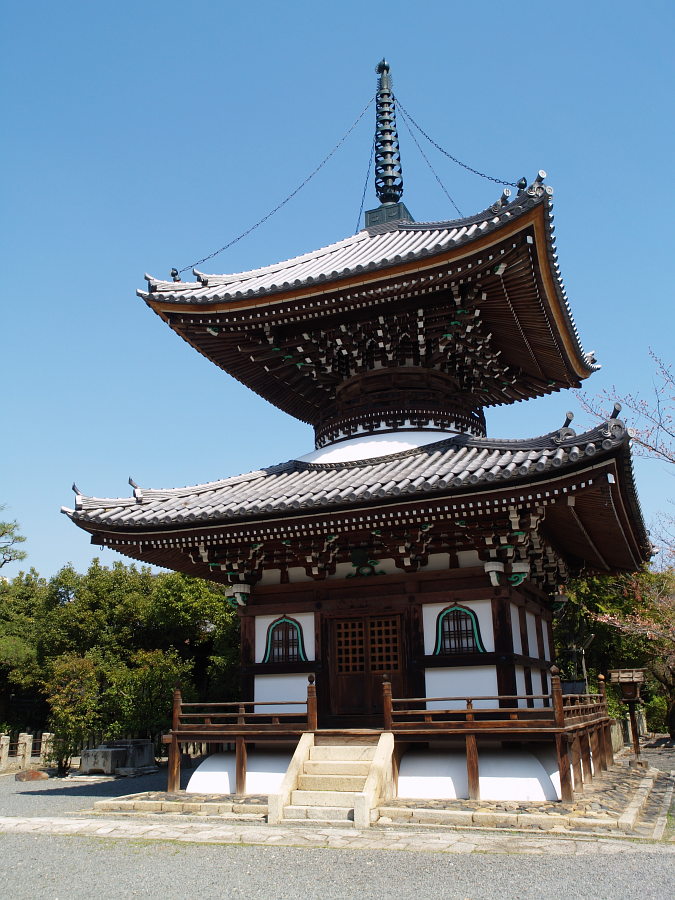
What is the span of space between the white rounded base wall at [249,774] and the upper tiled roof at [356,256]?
Answer: 7906 millimetres

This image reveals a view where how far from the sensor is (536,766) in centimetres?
1027

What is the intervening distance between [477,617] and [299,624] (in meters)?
3.21

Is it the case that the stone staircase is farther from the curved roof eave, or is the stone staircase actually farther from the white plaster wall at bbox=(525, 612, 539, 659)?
the curved roof eave

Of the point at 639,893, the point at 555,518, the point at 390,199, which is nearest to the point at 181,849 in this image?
the point at 639,893

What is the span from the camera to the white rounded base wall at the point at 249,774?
37.5ft

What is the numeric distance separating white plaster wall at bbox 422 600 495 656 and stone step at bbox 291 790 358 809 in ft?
9.11

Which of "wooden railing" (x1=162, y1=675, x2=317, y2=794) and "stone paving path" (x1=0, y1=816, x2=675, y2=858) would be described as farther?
"wooden railing" (x1=162, y1=675, x2=317, y2=794)

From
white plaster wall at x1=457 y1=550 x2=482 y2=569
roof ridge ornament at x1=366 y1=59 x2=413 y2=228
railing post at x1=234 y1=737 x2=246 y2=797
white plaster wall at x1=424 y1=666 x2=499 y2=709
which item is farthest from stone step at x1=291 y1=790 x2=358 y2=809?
roof ridge ornament at x1=366 y1=59 x2=413 y2=228

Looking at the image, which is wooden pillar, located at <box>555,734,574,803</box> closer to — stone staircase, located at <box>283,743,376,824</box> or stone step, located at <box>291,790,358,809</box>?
stone staircase, located at <box>283,743,376,824</box>

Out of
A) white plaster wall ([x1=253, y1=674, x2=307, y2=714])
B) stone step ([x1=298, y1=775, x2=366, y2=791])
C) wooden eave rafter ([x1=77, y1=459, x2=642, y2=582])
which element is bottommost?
stone step ([x1=298, y1=775, x2=366, y2=791])

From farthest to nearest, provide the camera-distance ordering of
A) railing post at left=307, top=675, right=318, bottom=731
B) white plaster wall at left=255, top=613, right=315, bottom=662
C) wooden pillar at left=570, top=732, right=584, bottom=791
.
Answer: white plaster wall at left=255, top=613, right=315, bottom=662 → railing post at left=307, top=675, right=318, bottom=731 → wooden pillar at left=570, top=732, right=584, bottom=791

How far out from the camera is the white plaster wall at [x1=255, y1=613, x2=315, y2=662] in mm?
12695

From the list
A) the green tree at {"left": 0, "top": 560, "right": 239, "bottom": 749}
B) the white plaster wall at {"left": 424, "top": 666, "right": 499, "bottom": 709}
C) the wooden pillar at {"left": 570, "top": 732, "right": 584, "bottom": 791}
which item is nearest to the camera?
the wooden pillar at {"left": 570, "top": 732, "right": 584, "bottom": 791}

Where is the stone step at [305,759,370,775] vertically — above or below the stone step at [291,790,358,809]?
above
